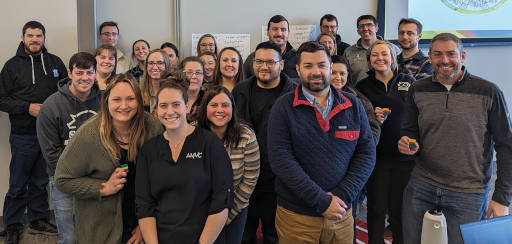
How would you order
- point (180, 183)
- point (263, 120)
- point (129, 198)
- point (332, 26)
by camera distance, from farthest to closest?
point (332, 26)
point (263, 120)
point (129, 198)
point (180, 183)

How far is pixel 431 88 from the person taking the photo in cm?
214

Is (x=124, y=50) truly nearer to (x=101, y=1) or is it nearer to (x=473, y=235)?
(x=101, y=1)

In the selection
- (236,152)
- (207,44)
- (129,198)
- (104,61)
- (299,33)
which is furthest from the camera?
(299,33)

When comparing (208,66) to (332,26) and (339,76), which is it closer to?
(339,76)

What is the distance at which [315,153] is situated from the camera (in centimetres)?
190

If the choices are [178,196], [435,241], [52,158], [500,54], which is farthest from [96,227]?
[500,54]

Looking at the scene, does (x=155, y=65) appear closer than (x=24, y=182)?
Yes

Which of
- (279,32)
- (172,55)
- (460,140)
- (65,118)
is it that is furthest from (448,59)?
(172,55)

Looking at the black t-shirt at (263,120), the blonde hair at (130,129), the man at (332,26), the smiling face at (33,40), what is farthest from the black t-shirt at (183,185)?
the man at (332,26)

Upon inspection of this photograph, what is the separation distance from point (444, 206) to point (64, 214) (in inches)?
84.7

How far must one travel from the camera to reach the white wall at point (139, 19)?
4.10m

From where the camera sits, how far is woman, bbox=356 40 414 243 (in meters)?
2.67

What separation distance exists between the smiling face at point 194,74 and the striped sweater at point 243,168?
0.77 metres

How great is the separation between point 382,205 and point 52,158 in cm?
216
